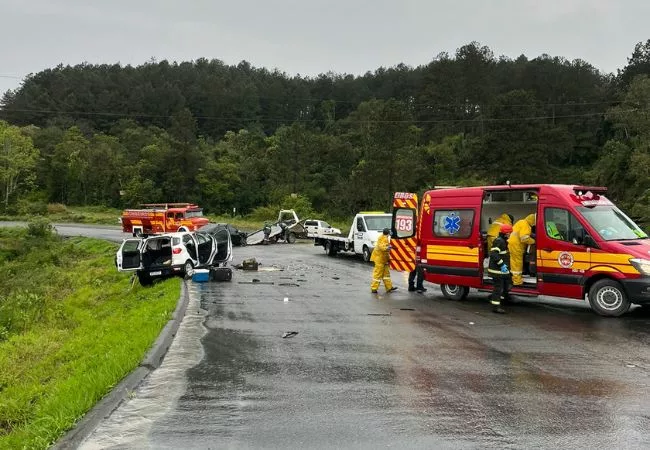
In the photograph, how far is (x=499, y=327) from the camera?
385 inches

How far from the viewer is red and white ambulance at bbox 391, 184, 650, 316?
404 inches

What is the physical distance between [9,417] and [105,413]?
2275 millimetres

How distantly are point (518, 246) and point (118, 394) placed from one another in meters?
8.17

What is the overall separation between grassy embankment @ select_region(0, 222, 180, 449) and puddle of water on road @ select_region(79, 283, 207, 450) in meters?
0.34

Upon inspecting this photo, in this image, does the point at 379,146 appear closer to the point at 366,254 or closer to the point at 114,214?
the point at 366,254

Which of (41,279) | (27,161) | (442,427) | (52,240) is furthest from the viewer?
(27,161)

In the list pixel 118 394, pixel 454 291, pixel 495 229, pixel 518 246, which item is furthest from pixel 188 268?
pixel 118 394

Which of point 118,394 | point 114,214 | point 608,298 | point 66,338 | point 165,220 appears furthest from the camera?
point 114,214

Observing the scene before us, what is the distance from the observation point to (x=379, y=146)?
48.6 m

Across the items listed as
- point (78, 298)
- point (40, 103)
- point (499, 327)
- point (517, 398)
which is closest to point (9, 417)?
point (517, 398)

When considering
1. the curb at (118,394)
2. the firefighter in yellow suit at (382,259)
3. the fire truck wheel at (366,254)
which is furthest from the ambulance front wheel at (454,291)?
the fire truck wheel at (366,254)

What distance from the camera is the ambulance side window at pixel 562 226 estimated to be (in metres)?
10.8

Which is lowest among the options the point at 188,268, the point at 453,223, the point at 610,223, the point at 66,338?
the point at 66,338

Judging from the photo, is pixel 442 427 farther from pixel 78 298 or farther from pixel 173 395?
pixel 78 298
